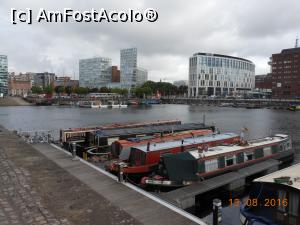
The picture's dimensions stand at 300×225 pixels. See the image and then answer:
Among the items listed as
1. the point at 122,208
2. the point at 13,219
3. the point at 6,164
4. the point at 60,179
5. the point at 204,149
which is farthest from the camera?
the point at 204,149

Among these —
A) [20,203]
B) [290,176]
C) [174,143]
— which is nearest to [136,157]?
[174,143]

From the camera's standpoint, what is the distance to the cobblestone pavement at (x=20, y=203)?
12.1 meters

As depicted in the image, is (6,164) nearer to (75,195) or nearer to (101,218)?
(75,195)

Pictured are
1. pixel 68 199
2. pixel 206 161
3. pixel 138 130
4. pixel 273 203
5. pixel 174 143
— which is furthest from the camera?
pixel 138 130

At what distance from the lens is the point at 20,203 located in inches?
545

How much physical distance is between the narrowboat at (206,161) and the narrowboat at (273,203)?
7375mm

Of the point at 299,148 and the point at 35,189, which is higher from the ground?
the point at 35,189

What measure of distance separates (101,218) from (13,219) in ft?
12.0

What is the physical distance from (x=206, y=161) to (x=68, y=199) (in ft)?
40.1

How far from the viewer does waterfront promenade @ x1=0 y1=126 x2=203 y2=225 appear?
1229 cm

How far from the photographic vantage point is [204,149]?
2470cm

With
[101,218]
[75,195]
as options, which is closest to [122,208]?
[101,218]

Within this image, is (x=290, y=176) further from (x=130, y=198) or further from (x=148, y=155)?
(x=148, y=155)
